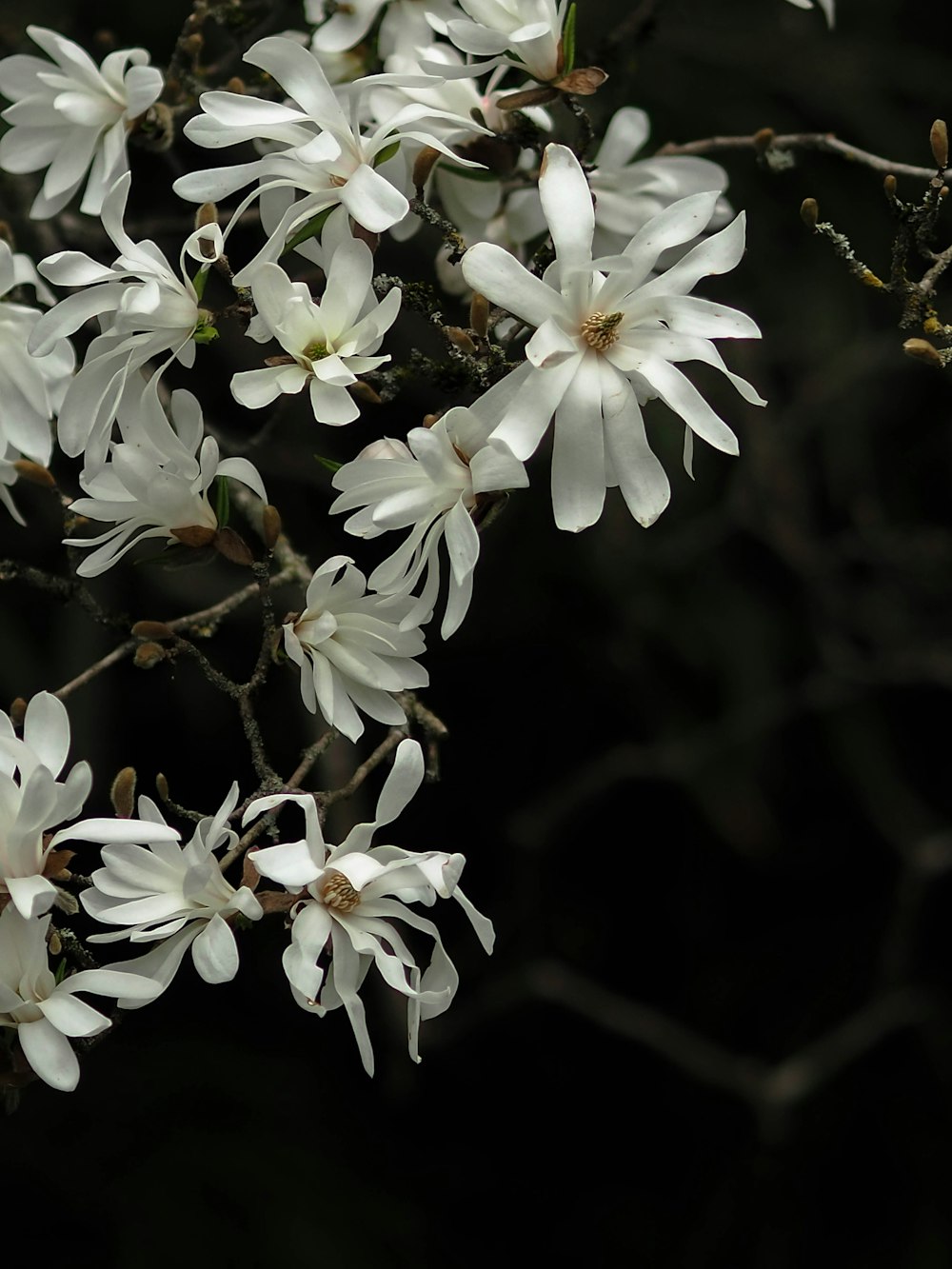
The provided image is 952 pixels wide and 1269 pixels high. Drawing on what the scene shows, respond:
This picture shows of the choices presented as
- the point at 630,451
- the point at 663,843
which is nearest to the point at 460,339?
the point at 630,451

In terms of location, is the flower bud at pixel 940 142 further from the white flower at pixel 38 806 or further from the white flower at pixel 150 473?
the white flower at pixel 38 806

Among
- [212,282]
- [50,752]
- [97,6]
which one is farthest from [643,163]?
[97,6]

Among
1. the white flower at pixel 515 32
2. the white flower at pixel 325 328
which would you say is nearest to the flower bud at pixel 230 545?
the white flower at pixel 325 328

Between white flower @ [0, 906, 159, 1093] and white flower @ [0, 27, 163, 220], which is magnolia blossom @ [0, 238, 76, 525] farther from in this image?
white flower @ [0, 906, 159, 1093]

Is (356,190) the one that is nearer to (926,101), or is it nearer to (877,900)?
(926,101)

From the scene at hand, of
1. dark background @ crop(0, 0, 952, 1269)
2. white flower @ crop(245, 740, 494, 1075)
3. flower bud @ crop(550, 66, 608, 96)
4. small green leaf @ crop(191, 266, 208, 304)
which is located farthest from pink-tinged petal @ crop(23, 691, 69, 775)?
dark background @ crop(0, 0, 952, 1269)
